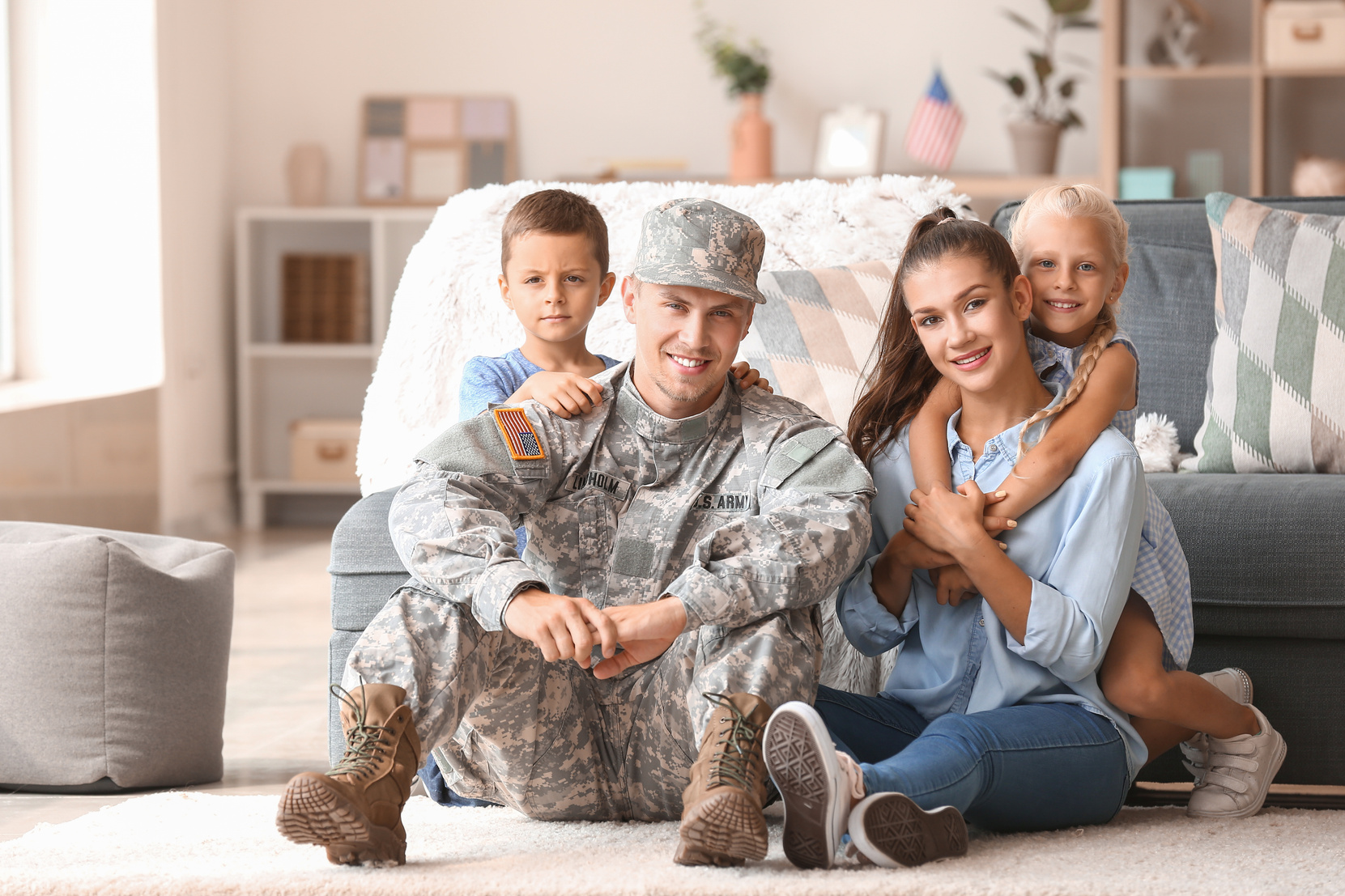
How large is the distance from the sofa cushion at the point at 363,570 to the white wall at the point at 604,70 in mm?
3094

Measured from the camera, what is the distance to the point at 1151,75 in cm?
420

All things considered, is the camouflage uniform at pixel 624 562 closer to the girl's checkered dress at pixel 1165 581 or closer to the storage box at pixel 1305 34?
the girl's checkered dress at pixel 1165 581

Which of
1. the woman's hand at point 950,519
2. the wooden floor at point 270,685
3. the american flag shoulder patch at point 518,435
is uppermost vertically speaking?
the american flag shoulder patch at point 518,435

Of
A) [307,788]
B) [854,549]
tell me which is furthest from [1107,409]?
[307,788]

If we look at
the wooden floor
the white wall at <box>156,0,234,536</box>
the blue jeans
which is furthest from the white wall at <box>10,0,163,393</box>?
the blue jeans

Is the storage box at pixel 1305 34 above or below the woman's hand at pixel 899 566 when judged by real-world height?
above

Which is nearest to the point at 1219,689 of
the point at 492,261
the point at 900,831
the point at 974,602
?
the point at 974,602

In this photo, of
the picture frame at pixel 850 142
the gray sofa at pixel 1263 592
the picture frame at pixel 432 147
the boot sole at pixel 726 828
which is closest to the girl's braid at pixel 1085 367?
the gray sofa at pixel 1263 592

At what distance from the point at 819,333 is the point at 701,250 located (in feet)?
1.71

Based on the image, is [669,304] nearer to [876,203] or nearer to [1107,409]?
[1107,409]

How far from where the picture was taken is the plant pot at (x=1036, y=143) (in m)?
4.30

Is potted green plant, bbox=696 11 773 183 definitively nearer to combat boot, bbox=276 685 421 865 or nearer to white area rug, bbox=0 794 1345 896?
white area rug, bbox=0 794 1345 896

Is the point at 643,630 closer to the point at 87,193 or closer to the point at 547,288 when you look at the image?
the point at 547,288

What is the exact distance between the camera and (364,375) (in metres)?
4.87
